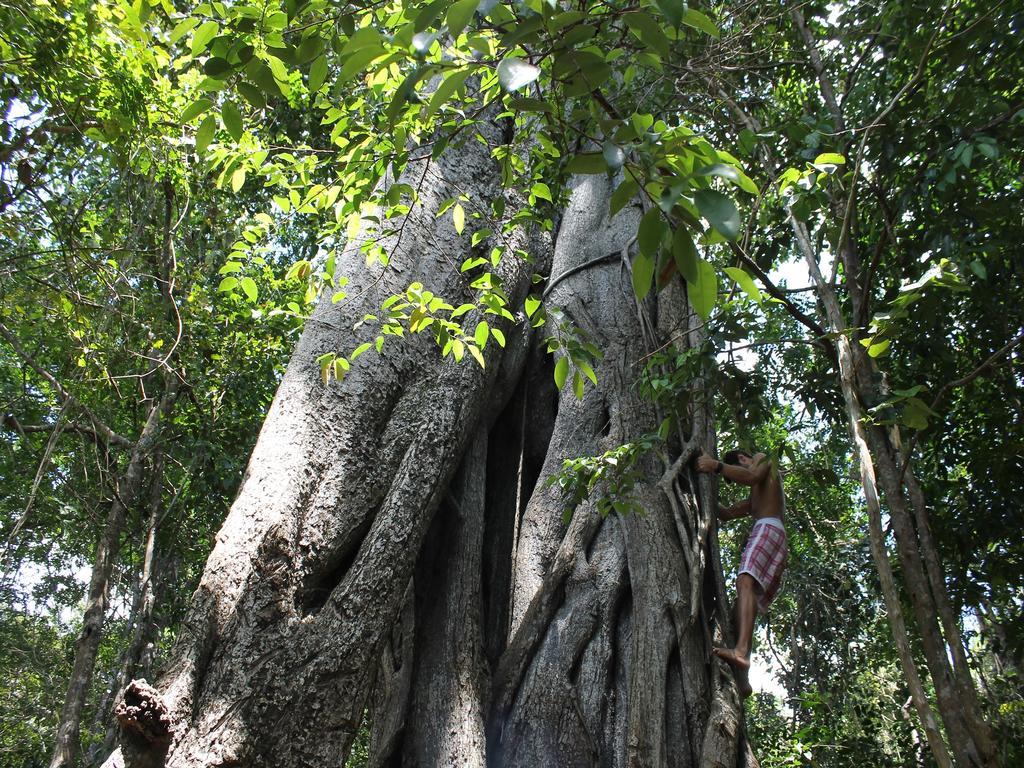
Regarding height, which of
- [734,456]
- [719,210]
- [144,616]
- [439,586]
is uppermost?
[734,456]

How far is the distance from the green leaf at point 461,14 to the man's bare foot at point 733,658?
236cm

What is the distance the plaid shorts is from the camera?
3043 mm

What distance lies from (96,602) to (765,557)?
3902mm

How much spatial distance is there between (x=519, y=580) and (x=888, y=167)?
211 centimetres

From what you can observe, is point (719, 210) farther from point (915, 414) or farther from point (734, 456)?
point (734, 456)

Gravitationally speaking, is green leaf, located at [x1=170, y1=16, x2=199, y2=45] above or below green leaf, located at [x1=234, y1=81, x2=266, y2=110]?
above

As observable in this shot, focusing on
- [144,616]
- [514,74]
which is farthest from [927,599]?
[144,616]

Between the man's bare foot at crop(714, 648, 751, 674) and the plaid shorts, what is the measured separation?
345mm

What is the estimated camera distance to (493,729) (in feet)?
8.89

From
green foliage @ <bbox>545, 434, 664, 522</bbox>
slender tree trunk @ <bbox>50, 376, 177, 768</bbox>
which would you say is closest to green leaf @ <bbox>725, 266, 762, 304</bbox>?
green foliage @ <bbox>545, 434, 664, 522</bbox>

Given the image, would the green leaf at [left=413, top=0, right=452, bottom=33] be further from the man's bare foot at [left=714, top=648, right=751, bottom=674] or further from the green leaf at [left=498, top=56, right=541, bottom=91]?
the man's bare foot at [left=714, top=648, right=751, bottom=674]

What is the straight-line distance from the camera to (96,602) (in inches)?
187

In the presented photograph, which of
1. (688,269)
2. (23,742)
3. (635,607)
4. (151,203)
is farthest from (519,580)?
(23,742)

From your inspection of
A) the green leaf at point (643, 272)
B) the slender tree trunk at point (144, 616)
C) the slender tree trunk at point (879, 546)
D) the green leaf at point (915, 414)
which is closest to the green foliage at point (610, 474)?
the slender tree trunk at point (879, 546)
